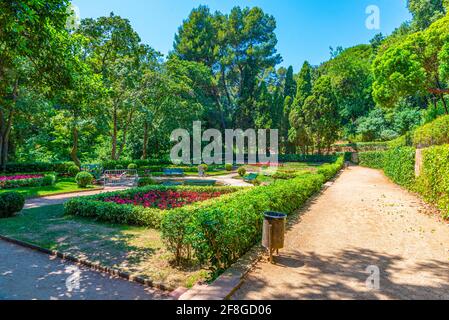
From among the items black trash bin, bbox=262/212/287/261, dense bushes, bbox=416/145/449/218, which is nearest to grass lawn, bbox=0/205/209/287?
black trash bin, bbox=262/212/287/261

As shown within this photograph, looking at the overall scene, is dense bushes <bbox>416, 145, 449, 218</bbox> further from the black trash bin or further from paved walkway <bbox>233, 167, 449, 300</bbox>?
the black trash bin

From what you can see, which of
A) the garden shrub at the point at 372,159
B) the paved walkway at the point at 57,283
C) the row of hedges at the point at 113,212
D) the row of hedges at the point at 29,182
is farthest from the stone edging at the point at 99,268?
the garden shrub at the point at 372,159

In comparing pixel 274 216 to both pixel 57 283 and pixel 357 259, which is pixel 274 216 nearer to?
pixel 357 259

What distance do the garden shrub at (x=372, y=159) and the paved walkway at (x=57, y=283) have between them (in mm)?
33972

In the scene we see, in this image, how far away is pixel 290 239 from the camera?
7.56m

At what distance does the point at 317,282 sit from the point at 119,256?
4346mm

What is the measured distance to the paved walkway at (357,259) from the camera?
4.55 meters

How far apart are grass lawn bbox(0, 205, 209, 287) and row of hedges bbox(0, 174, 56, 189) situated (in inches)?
346

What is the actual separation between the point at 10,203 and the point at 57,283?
23.6ft

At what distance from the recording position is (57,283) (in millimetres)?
5219

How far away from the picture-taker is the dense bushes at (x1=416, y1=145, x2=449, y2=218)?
32.3 feet

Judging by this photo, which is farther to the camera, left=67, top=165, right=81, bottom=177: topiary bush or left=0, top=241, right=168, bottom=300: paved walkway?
left=67, top=165, right=81, bottom=177: topiary bush

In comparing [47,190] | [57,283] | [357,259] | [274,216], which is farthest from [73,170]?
[357,259]
